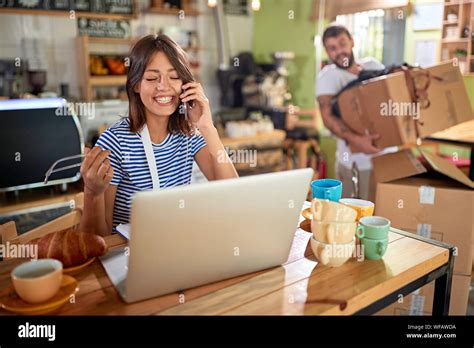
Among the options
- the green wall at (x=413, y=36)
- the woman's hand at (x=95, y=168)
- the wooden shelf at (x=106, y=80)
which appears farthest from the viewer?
the green wall at (x=413, y=36)

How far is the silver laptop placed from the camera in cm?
90

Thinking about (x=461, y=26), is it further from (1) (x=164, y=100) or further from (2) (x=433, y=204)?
(1) (x=164, y=100)

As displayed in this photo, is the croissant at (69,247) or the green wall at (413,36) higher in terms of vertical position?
the green wall at (413,36)

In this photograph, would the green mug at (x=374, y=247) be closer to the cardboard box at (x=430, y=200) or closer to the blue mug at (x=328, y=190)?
the blue mug at (x=328, y=190)

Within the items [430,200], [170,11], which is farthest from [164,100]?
[170,11]

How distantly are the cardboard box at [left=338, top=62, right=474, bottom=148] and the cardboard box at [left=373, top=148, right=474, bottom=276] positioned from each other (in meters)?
0.16

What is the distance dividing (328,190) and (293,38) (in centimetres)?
509

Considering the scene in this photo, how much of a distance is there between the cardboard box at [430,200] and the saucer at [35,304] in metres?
1.68

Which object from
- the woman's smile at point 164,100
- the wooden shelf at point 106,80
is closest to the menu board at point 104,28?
the wooden shelf at point 106,80

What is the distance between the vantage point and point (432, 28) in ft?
17.4

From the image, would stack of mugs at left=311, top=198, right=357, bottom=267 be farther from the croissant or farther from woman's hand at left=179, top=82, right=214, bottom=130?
woman's hand at left=179, top=82, right=214, bottom=130

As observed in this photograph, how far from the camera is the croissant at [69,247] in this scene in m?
1.11

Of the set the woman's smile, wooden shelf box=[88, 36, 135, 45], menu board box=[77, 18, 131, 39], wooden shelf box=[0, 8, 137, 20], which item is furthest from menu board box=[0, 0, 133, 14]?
the woman's smile
